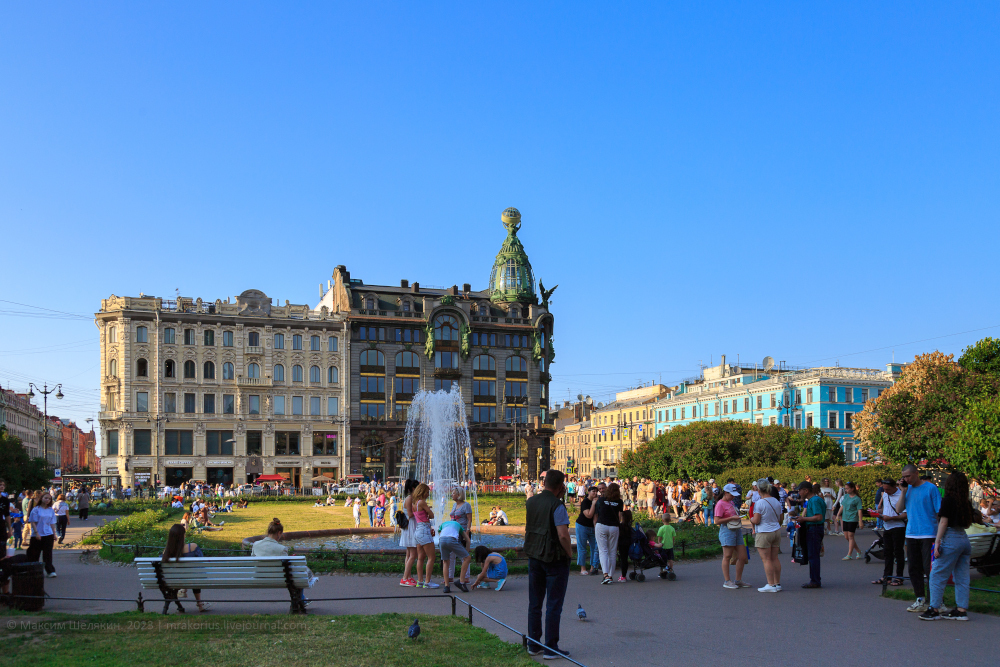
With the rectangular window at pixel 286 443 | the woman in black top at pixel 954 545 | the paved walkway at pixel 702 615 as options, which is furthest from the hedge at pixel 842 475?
the rectangular window at pixel 286 443

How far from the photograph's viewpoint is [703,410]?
9481 cm

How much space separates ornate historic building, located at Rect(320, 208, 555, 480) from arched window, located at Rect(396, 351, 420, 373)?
0.10 m

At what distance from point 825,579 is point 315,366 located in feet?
226

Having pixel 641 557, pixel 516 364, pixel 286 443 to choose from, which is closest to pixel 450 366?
pixel 516 364

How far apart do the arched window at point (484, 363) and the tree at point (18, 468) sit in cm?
4907

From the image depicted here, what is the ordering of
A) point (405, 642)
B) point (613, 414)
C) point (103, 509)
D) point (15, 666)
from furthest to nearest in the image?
point (613, 414) < point (103, 509) < point (405, 642) < point (15, 666)

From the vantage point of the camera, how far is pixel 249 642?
31.4 feet

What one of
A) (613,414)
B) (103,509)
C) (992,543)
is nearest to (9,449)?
(103,509)

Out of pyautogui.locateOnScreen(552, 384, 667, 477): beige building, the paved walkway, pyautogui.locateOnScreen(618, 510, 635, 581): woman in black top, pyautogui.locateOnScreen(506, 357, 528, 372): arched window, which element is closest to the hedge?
pyautogui.locateOnScreen(618, 510, 635, 581): woman in black top

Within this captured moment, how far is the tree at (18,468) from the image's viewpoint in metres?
36.5

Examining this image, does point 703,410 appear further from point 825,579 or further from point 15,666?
point 15,666

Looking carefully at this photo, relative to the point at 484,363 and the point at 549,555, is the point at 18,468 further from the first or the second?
the point at 484,363

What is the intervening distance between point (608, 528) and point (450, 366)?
7038 cm

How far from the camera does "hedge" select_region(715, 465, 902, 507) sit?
30297mm
